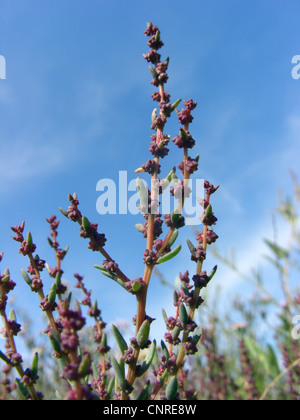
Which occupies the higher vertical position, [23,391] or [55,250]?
[55,250]

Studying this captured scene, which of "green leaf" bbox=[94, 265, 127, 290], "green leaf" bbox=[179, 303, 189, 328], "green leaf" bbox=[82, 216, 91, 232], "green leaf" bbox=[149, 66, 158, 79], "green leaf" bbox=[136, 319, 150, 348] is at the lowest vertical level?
"green leaf" bbox=[136, 319, 150, 348]

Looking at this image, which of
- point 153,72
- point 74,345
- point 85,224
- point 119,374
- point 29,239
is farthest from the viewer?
point 153,72

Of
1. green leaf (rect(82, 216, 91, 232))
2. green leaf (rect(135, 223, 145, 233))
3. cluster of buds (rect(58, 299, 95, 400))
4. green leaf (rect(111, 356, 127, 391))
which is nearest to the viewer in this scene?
cluster of buds (rect(58, 299, 95, 400))

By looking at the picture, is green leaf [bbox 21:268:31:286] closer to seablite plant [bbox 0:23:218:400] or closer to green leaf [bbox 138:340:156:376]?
seablite plant [bbox 0:23:218:400]

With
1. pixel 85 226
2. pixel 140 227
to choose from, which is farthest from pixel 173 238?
pixel 85 226

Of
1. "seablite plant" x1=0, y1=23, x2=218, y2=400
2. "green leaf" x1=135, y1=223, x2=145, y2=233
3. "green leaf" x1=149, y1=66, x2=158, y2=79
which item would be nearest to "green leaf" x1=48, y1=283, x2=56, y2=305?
"seablite plant" x1=0, y1=23, x2=218, y2=400

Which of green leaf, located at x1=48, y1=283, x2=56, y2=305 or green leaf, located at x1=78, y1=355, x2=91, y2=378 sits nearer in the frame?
green leaf, located at x1=78, y1=355, x2=91, y2=378

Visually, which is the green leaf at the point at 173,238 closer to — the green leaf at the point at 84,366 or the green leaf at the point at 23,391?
the green leaf at the point at 84,366

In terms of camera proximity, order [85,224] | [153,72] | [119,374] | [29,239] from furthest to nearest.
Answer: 1. [153,72]
2. [29,239]
3. [85,224]
4. [119,374]

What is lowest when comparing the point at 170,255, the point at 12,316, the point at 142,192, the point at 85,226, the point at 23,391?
the point at 23,391

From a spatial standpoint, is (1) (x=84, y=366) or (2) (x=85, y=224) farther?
(2) (x=85, y=224)

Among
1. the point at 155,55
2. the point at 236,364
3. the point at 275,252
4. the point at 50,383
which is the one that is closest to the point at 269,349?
the point at 236,364

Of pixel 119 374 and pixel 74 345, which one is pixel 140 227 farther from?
pixel 74 345
